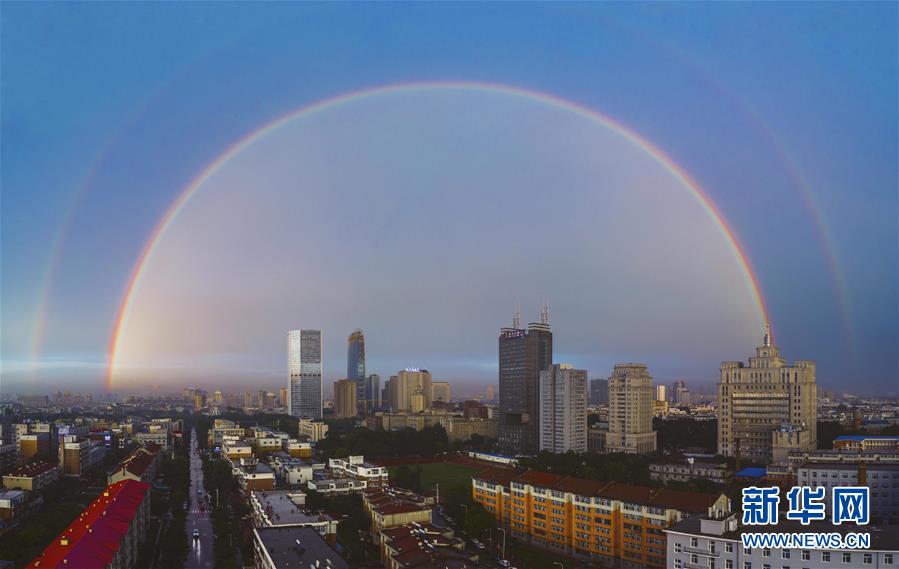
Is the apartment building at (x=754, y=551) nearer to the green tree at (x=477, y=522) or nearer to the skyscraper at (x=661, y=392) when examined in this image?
the green tree at (x=477, y=522)

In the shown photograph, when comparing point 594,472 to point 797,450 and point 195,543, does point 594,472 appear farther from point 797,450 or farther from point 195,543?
point 195,543

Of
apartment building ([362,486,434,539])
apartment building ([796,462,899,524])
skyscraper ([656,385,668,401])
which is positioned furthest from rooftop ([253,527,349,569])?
skyscraper ([656,385,668,401])

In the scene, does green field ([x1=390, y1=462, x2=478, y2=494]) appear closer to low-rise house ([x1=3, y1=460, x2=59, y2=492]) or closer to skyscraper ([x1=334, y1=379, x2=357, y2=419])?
low-rise house ([x1=3, y1=460, x2=59, y2=492])

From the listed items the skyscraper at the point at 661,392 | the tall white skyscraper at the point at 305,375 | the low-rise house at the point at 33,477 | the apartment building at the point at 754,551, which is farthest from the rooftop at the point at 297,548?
the skyscraper at the point at 661,392

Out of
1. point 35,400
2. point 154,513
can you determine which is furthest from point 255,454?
point 35,400

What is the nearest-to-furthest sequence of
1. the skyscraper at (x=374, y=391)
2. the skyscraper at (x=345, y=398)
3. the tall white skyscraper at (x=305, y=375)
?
the tall white skyscraper at (x=305, y=375) < the skyscraper at (x=345, y=398) < the skyscraper at (x=374, y=391)
